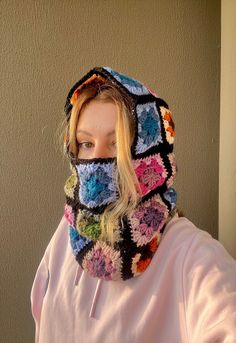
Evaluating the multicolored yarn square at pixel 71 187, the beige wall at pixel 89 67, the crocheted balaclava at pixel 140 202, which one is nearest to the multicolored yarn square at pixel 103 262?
the crocheted balaclava at pixel 140 202

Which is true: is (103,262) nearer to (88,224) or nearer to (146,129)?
(88,224)

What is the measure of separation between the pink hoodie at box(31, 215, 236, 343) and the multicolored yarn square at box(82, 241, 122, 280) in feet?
0.20

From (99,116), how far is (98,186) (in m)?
0.17

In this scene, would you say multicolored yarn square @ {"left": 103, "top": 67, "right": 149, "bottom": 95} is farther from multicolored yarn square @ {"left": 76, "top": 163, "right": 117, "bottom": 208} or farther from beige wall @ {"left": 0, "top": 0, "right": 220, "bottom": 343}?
beige wall @ {"left": 0, "top": 0, "right": 220, "bottom": 343}

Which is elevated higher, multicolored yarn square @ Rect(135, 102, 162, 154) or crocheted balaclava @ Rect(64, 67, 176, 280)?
multicolored yarn square @ Rect(135, 102, 162, 154)

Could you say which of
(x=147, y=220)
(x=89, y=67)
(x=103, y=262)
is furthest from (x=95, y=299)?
(x=89, y=67)

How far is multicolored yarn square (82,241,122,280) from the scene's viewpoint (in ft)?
2.23

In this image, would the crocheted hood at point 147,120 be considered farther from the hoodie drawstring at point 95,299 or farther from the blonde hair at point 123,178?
the hoodie drawstring at point 95,299

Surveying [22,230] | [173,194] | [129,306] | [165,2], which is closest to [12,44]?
[165,2]

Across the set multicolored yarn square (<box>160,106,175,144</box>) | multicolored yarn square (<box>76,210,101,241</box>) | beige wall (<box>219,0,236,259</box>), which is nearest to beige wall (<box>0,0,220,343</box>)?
beige wall (<box>219,0,236,259</box>)

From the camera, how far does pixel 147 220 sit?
683mm

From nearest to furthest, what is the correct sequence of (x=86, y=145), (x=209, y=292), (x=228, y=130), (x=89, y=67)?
(x=209, y=292)
(x=86, y=145)
(x=228, y=130)
(x=89, y=67)

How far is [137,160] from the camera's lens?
686 millimetres

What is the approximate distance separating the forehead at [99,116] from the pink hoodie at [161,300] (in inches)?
10.4
